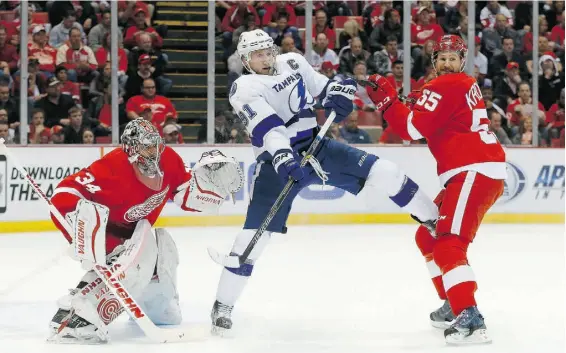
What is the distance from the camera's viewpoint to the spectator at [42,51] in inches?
303

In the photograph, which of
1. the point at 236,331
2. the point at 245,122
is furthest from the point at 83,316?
the point at 245,122

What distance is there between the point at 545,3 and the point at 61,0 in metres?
4.06

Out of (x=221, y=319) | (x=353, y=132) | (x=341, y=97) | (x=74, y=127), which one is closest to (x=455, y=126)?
(x=341, y=97)

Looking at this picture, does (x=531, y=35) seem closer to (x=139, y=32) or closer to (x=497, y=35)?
(x=497, y=35)

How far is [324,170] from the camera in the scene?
3.97m

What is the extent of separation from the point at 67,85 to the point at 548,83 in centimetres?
397

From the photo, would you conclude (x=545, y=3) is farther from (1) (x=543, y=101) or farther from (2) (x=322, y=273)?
(2) (x=322, y=273)

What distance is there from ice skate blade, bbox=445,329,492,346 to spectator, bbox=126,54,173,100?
4.74 m

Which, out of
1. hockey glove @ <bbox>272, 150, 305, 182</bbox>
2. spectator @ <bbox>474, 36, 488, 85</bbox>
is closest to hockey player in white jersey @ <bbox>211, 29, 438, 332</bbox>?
hockey glove @ <bbox>272, 150, 305, 182</bbox>

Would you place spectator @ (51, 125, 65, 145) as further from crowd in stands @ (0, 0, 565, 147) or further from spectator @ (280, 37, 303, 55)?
spectator @ (280, 37, 303, 55)

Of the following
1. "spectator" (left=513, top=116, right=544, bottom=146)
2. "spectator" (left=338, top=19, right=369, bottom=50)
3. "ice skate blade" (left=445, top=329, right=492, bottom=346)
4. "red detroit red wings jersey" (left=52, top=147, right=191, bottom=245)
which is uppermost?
"spectator" (left=338, top=19, right=369, bottom=50)

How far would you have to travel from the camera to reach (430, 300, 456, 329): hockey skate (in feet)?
13.0

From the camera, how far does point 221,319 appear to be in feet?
12.6

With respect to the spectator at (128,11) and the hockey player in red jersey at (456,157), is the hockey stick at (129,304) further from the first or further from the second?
the spectator at (128,11)
